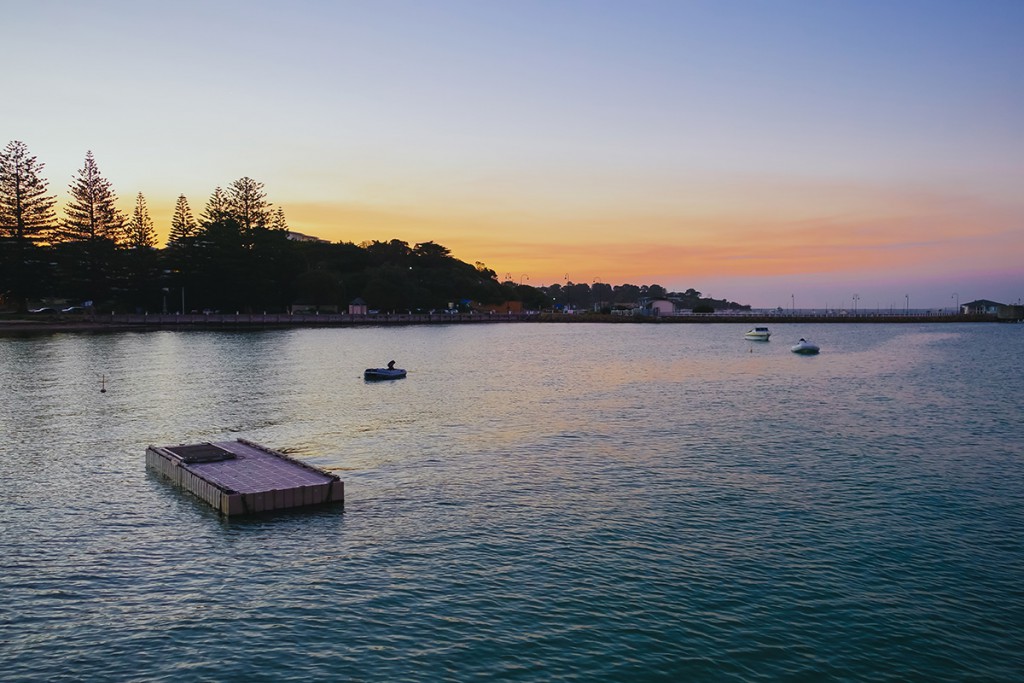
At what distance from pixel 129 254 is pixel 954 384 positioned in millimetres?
147709

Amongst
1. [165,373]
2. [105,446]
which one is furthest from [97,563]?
[165,373]

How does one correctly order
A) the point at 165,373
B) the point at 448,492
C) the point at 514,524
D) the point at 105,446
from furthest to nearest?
1. the point at 165,373
2. the point at 105,446
3. the point at 448,492
4. the point at 514,524

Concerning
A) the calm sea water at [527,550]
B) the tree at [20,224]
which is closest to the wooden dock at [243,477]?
the calm sea water at [527,550]

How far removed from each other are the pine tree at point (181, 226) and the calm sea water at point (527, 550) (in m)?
117

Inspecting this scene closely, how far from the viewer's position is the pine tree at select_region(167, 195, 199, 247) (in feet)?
506

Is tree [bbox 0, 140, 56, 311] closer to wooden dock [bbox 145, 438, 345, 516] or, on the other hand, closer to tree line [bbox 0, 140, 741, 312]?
tree line [bbox 0, 140, 741, 312]

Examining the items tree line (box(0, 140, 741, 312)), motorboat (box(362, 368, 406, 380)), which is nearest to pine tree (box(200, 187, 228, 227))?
tree line (box(0, 140, 741, 312))

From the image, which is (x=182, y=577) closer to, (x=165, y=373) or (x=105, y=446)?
(x=105, y=446)

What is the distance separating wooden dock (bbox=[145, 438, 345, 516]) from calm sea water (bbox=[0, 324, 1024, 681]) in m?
0.81

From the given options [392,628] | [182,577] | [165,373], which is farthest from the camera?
[165,373]

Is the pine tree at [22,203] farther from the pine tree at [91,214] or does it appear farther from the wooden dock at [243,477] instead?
the wooden dock at [243,477]

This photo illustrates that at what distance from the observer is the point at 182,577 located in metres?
18.8

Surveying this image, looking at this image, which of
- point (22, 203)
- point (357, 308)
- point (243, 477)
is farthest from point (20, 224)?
point (243, 477)

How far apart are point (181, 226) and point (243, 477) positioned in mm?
147554
